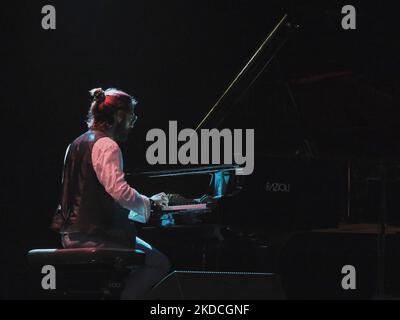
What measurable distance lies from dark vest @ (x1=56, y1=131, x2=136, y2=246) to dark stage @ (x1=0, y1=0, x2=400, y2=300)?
209 millimetres

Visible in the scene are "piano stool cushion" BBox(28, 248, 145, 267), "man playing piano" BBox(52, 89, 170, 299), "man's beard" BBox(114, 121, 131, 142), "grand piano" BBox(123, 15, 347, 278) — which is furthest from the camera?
"grand piano" BBox(123, 15, 347, 278)

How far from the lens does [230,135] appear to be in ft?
16.4

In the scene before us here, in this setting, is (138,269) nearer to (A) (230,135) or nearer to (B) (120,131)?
(B) (120,131)

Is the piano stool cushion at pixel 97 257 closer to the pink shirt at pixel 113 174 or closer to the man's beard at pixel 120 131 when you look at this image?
the pink shirt at pixel 113 174

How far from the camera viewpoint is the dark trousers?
3.88 meters

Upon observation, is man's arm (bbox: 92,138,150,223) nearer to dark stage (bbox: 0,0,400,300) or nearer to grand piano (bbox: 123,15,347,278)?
dark stage (bbox: 0,0,400,300)

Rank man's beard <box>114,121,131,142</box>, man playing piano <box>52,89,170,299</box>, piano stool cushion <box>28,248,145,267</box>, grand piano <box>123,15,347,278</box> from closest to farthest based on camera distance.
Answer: piano stool cushion <box>28,248,145,267</box> < man playing piano <box>52,89,170,299</box> < man's beard <box>114,121,131,142</box> < grand piano <box>123,15,347,278</box>

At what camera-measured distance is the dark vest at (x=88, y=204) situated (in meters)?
3.87

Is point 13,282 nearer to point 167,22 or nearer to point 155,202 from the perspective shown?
point 155,202

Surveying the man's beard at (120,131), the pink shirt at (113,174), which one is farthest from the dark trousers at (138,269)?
the man's beard at (120,131)

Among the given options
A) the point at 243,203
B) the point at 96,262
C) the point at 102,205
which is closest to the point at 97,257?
the point at 96,262

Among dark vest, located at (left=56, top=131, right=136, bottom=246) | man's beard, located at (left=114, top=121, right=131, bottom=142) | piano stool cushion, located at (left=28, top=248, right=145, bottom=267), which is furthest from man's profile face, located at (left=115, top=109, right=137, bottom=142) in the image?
piano stool cushion, located at (left=28, top=248, right=145, bottom=267)

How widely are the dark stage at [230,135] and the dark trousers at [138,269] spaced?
7 centimetres
